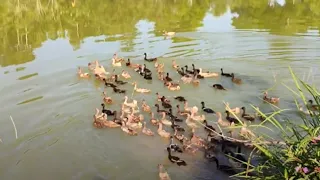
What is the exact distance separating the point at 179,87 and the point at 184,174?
4.83 m

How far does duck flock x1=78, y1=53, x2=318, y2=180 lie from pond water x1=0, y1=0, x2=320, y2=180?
0.20m

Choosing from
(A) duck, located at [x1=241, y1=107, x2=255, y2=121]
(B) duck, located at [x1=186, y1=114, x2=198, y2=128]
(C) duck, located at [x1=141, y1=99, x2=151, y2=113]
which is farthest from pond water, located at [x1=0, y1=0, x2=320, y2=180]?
(B) duck, located at [x1=186, y1=114, x2=198, y2=128]

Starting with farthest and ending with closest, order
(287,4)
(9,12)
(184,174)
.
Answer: (287,4) → (9,12) → (184,174)

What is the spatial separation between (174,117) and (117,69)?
4813mm

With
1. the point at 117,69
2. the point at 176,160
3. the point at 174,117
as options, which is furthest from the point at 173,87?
the point at 176,160

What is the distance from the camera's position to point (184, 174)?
8133 millimetres

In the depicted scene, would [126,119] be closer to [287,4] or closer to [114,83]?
[114,83]

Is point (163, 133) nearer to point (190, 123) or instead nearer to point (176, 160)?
point (190, 123)

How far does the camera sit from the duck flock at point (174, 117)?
8.77 metres

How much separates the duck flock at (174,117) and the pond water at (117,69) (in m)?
0.20

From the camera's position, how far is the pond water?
895 centimetres

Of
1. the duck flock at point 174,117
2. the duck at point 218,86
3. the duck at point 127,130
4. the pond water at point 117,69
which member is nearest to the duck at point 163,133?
the duck flock at point 174,117

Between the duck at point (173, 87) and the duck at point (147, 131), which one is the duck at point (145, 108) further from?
the duck at point (173, 87)

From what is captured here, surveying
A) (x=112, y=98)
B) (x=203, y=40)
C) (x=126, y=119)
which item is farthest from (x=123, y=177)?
(x=203, y=40)
